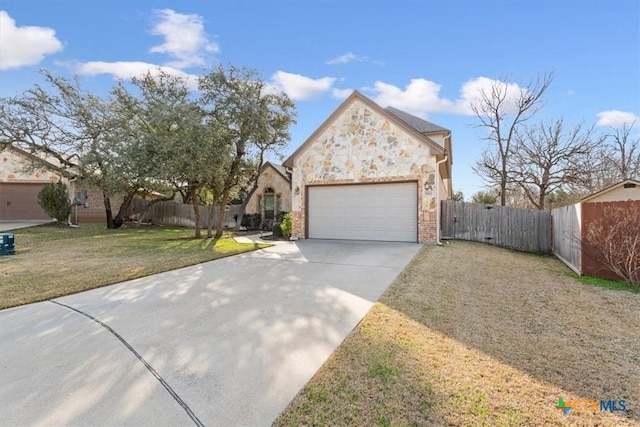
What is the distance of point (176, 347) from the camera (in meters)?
3.68

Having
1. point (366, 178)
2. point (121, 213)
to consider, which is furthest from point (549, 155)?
point (121, 213)

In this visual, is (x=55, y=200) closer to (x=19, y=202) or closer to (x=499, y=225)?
(x=19, y=202)

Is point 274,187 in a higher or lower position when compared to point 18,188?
higher

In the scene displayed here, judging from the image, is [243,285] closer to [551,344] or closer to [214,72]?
[551,344]

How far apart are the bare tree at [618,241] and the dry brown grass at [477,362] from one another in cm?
146

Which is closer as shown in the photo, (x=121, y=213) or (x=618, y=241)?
(x=618, y=241)

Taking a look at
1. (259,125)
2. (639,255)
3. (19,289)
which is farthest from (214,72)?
(639,255)

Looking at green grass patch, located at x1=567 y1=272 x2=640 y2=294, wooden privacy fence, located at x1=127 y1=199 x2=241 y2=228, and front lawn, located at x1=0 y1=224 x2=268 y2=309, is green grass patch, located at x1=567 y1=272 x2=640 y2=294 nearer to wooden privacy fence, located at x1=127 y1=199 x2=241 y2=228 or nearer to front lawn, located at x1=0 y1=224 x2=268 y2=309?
front lawn, located at x1=0 y1=224 x2=268 y2=309

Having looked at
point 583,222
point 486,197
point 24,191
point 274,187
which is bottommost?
point 583,222

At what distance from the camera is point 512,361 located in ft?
11.3

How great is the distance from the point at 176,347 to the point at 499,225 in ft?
44.0

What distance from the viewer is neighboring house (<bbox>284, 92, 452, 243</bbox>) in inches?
466

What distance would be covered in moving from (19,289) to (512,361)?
829cm

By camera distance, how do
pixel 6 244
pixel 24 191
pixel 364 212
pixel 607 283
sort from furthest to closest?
pixel 24 191 → pixel 364 212 → pixel 6 244 → pixel 607 283
